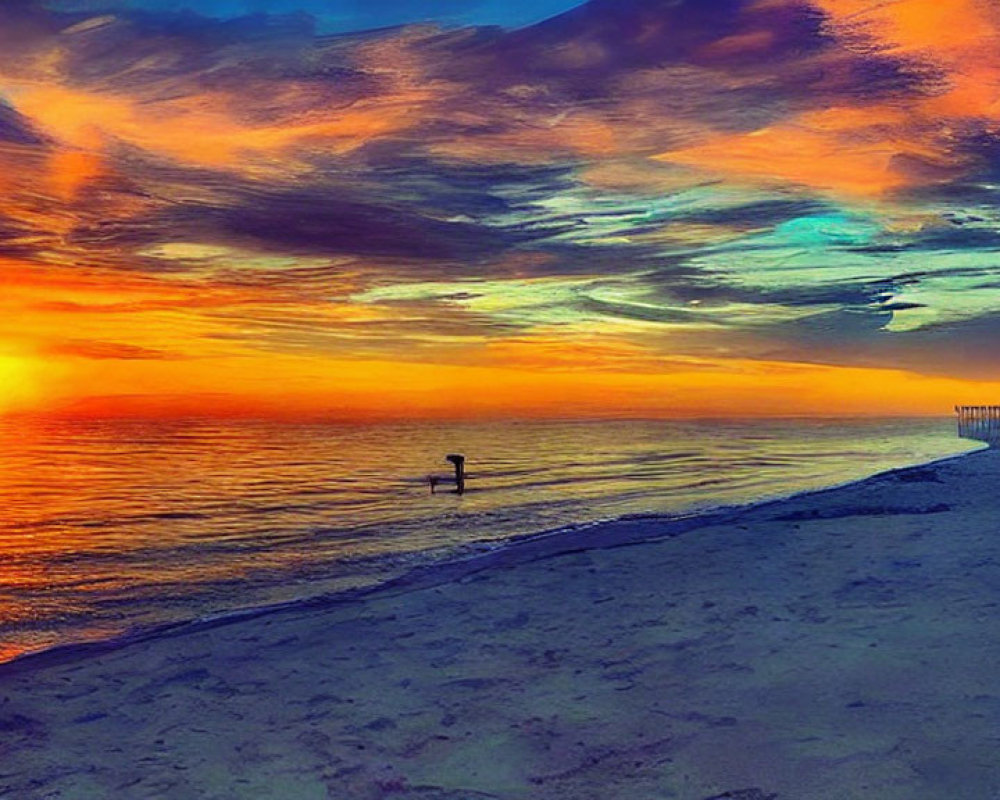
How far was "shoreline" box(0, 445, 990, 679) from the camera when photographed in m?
9.84

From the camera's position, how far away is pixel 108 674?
860 centimetres

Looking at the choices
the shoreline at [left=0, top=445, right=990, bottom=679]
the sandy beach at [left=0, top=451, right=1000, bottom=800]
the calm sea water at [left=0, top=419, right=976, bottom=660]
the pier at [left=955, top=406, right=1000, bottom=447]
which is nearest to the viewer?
the sandy beach at [left=0, top=451, right=1000, bottom=800]

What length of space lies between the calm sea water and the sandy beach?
389 cm

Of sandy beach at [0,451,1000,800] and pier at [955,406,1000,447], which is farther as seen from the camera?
pier at [955,406,1000,447]

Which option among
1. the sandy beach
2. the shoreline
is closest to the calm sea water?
the shoreline

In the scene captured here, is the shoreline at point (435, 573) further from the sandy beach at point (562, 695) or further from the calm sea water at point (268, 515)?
the calm sea water at point (268, 515)

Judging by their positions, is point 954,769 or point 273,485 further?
point 273,485

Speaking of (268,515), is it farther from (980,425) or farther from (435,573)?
(980,425)

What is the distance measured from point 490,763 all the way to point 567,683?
5.94 feet

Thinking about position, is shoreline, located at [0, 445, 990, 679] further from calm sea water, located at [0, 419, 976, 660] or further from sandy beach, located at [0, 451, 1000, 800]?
calm sea water, located at [0, 419, 976, 660]

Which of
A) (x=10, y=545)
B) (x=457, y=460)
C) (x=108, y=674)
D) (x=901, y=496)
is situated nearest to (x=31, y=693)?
(x=108, y=674)

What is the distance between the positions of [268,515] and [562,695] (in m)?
21.1

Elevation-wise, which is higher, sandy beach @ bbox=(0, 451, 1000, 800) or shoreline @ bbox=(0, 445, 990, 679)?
sandy beach @ bbox=(0, 451, 1000, 800)

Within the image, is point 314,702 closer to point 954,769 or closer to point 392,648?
point 392,648
